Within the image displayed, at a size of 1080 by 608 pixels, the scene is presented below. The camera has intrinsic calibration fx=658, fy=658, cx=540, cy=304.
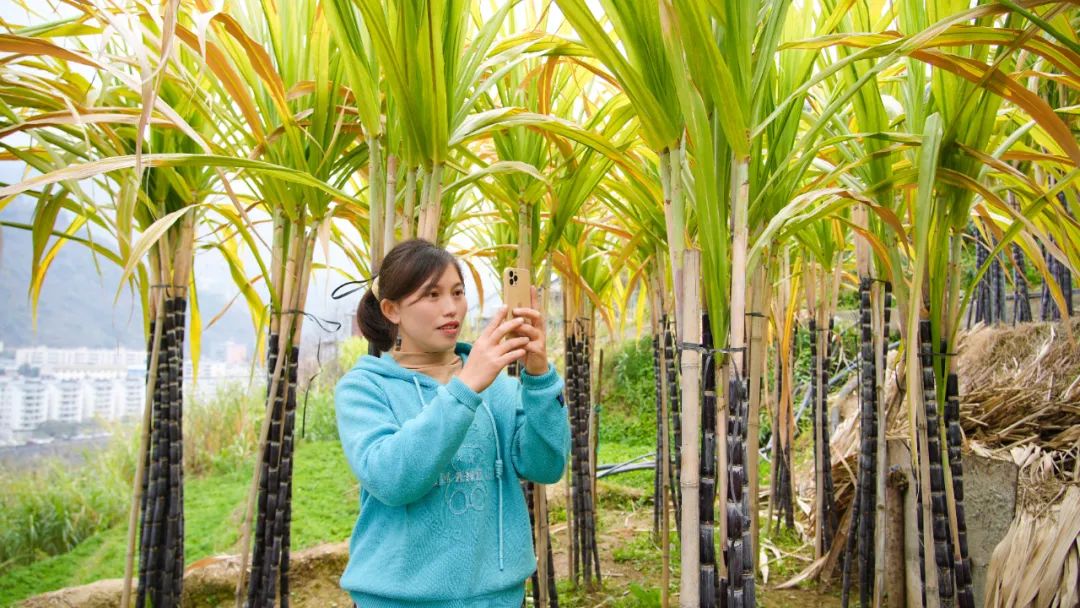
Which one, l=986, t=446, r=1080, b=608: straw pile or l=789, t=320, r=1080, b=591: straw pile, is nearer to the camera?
l=986, t=446, r=1080, b=608: straw pile

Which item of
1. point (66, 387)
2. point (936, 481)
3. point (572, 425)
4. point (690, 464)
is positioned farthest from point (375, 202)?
point (66, 387)

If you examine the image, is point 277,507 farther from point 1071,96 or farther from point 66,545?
point 1071,96

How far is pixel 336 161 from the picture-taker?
1483 mm

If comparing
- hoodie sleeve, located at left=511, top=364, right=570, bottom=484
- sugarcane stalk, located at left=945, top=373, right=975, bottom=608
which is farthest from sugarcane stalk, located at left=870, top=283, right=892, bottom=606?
hoodie sleeve, located at left=511, top=364, right=570, bottom=484

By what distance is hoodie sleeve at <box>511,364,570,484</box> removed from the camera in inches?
37.2

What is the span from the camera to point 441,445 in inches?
32.5

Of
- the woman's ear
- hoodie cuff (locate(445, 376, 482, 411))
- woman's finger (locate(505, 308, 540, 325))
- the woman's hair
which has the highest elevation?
the woman's hair

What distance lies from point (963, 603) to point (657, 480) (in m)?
1.58

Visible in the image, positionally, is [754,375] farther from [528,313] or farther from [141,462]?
[141,462]

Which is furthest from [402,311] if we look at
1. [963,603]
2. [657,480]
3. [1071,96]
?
[1071,96]

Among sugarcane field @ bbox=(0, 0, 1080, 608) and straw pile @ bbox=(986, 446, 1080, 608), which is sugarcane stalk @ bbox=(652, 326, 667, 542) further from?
straw pile @ bbox=(986, 446, 1080, 608)

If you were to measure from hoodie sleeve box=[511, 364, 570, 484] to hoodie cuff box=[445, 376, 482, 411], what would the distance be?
0.13 m

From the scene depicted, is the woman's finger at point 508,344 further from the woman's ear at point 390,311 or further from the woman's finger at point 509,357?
the woman's ear at point 390,311

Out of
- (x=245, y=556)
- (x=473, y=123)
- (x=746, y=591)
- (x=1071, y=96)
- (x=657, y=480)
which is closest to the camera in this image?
(x=746, y=591)
